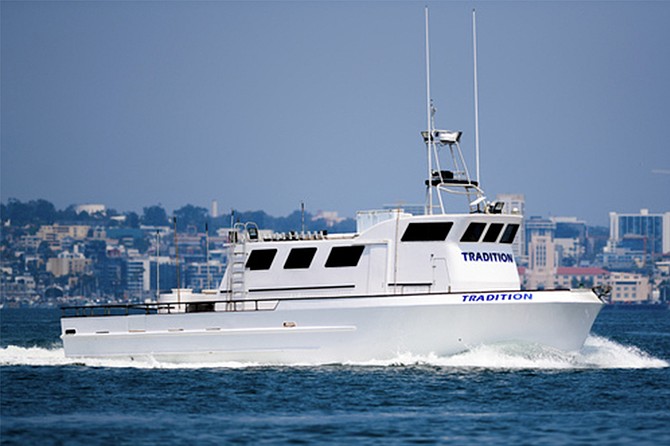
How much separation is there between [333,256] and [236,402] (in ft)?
25.1

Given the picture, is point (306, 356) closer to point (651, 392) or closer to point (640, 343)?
point (651, 392)

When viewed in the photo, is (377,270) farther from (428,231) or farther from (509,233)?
(509,233)

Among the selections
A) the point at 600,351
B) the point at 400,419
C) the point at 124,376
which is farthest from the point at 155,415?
the point at 600,351

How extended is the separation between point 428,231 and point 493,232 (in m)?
1.81

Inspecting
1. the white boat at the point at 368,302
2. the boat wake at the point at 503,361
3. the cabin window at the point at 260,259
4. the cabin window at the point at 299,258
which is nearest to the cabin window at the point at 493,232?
the white boat at the point at 368,302

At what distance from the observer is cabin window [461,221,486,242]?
3738 centimetres

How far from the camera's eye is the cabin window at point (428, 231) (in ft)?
122

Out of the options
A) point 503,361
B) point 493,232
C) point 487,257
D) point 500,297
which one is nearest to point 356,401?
point 500,297

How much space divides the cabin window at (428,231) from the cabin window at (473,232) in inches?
19.0

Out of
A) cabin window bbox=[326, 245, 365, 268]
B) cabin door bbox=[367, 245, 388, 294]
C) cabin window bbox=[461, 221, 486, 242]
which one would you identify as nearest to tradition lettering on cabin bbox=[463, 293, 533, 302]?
cabin window bbox=[461, 221, 486, 242]

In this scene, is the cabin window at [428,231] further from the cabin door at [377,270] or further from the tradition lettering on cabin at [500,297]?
the tradition lettering on cabin at [500,297]

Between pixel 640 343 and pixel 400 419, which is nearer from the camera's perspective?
pixel 400 419

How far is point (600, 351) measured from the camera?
39906 millimetres

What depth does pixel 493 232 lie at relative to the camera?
38000 millimetres
